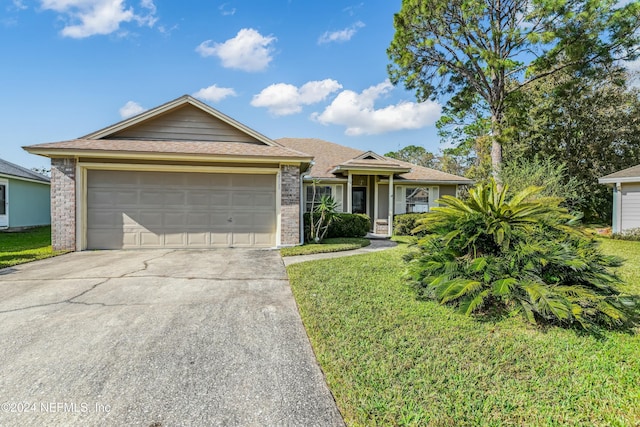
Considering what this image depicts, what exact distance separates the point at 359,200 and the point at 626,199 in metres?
11.6

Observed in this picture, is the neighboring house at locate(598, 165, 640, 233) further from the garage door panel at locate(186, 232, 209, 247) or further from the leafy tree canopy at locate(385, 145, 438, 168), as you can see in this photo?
the leafy tree canopy at locate(385, 145, 438, 168)

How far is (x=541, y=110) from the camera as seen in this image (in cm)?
2095

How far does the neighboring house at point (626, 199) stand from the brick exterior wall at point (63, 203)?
66.3 ft

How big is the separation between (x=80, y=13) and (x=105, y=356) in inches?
444

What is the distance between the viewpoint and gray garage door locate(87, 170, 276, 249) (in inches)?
359

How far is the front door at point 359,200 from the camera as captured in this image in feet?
52.0

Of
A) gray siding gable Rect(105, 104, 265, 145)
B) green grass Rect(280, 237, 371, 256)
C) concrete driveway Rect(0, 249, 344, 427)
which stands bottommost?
concrete driveway Rect(0, 249, 344, 427)

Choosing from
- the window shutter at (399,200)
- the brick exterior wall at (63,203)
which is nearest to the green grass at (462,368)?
the brick exterior wall at (63,203)

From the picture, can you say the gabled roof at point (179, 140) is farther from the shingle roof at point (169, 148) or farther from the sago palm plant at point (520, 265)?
the sago palm plant at point (520, 265)

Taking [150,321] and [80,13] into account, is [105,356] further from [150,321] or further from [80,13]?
[80,13]

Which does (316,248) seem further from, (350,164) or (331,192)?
(331,192)

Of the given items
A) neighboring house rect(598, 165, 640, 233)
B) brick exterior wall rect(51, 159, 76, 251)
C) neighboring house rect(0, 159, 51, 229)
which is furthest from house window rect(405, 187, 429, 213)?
neighboring house rect(0, 159, 51, 229)

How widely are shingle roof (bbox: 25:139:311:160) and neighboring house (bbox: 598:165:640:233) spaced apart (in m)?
13.8

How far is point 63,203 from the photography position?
8555 mm
